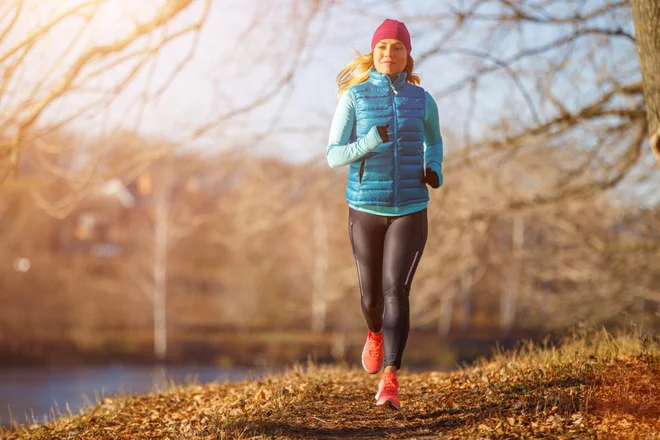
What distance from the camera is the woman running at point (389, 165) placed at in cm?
376

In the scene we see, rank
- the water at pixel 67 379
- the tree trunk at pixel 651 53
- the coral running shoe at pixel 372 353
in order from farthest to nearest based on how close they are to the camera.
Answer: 1. the water at pixel 67 379
2. the tree trunk at pixel 651 53
3. the coral running shoe at pixel 372 353

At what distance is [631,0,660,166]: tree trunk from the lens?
4.69 m

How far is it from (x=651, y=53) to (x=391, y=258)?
246 centimetres

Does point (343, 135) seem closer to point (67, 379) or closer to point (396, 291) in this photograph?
point (396, 291)

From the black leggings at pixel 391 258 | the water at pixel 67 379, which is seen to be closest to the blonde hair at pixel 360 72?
the black leggings at pixel 391 258

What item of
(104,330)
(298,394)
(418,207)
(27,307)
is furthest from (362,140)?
(27,307)

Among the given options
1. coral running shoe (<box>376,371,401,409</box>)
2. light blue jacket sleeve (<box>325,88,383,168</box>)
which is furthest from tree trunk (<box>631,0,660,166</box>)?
coral running shoe (<box>376,371,401,409</box>)

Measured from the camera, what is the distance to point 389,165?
3754 millimetres

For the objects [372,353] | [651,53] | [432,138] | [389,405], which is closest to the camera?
[432,138]

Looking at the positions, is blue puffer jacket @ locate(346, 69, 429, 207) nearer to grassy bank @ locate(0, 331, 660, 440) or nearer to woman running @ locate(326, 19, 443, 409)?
woman running @ locate(326, 19, 443, 409)

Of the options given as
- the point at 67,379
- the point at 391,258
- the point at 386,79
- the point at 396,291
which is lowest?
the point at 67,379

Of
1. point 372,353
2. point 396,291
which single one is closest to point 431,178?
point 396,291

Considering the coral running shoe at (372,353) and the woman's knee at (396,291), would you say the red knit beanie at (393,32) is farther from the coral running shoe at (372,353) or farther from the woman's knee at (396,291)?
the coral running shoe at (372,353)

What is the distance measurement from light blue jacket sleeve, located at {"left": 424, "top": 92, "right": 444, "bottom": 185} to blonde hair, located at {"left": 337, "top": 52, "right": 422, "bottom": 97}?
173 mm
